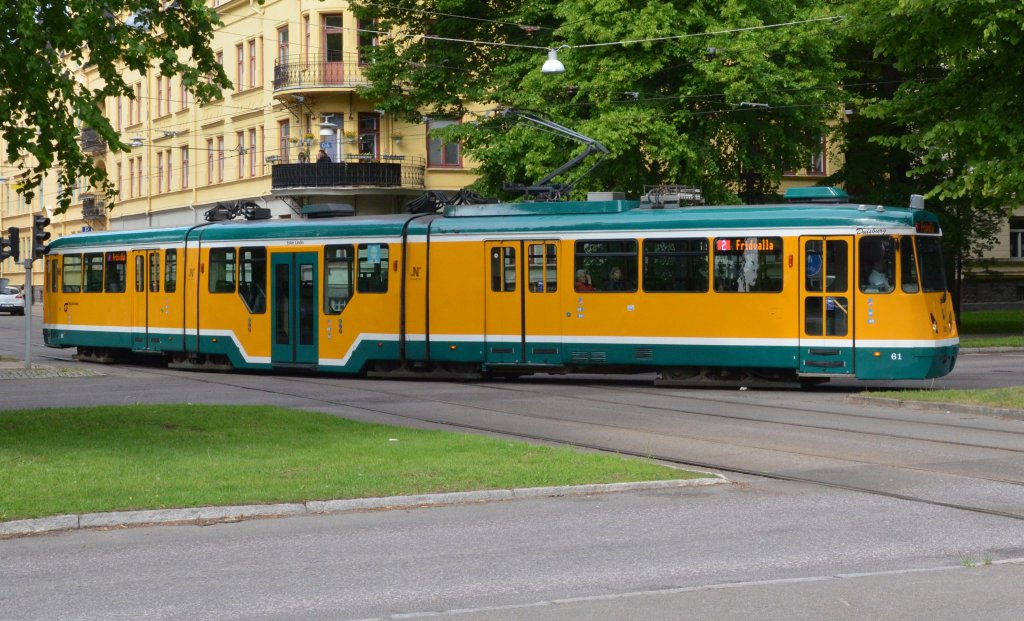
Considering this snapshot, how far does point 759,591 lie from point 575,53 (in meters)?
28.7

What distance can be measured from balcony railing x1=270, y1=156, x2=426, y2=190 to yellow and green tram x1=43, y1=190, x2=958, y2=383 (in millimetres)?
16566

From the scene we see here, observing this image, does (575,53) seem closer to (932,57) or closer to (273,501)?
(932,57)

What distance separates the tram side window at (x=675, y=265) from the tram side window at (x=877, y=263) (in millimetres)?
2673

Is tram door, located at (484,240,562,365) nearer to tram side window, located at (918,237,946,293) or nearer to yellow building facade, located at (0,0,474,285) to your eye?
tram side window, located at (918,237,946,293)

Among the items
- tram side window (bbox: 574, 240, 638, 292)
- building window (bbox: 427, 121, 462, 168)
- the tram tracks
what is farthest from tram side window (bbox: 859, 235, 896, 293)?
building window (bbox: 427, 121, 462, 168)

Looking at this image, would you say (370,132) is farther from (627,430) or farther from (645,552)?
(645,552)

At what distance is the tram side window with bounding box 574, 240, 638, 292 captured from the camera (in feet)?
82.1

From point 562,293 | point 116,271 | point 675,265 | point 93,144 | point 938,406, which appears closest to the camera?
point 938,406

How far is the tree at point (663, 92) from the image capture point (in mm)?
34719

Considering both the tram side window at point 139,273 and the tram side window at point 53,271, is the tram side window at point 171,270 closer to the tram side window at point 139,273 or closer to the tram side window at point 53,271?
the tram side window at point 139,273

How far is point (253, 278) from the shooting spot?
2938 centimetres

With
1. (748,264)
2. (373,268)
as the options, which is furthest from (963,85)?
(373,268)

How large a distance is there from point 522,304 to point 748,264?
4.19m

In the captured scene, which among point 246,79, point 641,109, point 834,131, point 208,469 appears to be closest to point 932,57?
point 641,109
